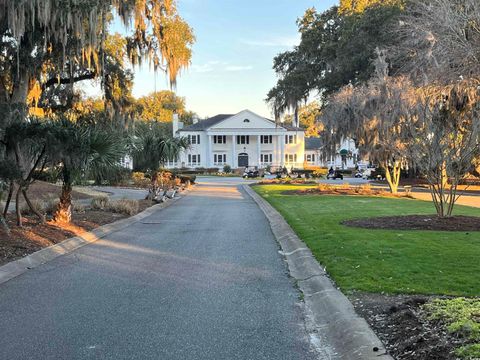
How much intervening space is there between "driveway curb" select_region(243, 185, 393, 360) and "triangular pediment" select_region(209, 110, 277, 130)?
68.8m

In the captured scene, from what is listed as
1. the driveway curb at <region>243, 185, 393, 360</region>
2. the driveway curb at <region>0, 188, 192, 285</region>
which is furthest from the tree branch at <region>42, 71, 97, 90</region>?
the driveway curb at <region>243, 185, 393, 360</region>

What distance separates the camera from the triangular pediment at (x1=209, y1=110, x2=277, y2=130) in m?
78.2

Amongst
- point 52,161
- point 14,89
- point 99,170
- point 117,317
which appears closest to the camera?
point 117,317

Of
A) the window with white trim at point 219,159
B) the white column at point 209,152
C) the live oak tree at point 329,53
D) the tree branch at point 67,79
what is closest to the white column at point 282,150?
the window with white trim at point 219,159

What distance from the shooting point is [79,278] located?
325 inches

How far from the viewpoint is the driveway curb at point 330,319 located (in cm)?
489

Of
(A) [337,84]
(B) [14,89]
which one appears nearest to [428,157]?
(B) [14,89]

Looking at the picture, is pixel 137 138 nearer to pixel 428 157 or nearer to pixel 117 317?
pixel 428 157

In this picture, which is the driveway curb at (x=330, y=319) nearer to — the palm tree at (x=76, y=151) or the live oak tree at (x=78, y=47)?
the palm tree at (x=76, y=151)

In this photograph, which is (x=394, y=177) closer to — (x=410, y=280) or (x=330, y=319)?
(x=410, y=280)

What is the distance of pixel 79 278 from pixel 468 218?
1092cm

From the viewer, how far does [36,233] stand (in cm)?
1170

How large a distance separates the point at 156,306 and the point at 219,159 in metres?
74.2

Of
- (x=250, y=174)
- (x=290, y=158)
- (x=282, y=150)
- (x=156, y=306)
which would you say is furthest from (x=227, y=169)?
(x=156, y=306)
